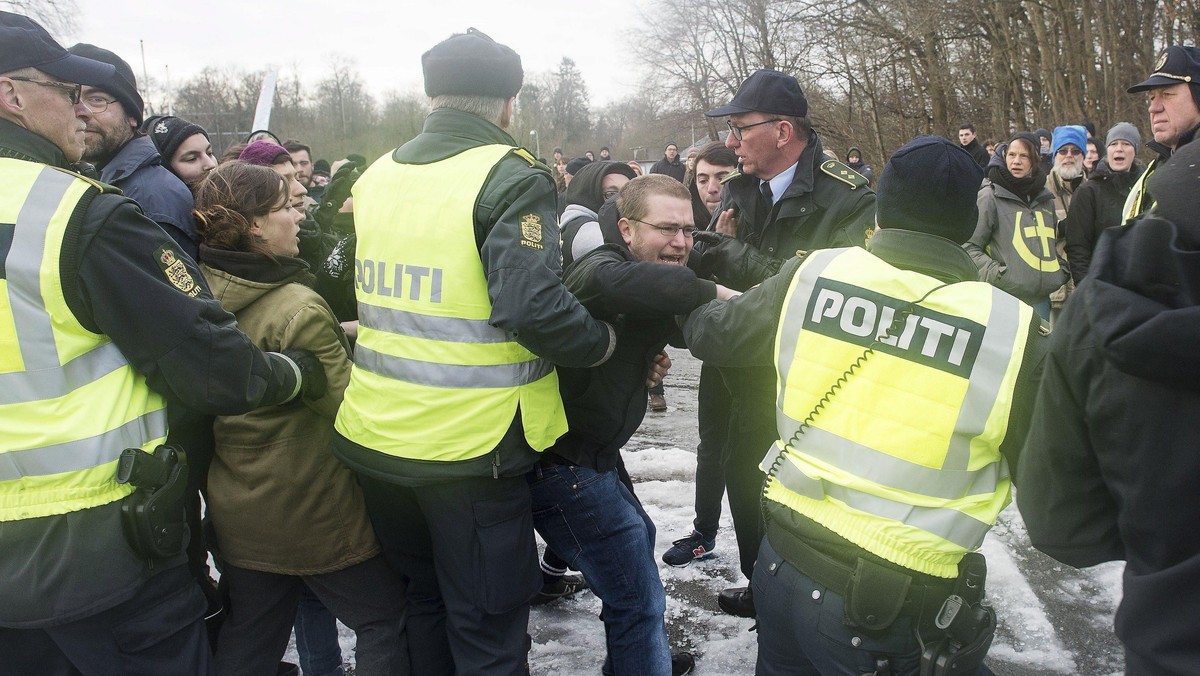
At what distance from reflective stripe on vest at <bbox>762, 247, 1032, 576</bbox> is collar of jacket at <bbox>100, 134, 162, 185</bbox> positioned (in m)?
2.41

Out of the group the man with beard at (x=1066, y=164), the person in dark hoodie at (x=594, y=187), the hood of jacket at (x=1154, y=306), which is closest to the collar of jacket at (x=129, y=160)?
the person in dark hoodie at (x=594, y=187)

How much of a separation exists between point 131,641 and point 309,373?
32.3 inches

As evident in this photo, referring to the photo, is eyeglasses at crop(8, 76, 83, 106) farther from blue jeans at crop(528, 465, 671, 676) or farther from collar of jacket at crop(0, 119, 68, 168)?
blue jeans at crop(528, 465, 671, 676)

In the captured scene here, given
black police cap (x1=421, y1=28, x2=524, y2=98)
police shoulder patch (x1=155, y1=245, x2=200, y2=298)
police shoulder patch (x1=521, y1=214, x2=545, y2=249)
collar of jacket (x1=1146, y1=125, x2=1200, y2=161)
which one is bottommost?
collar of jacket (x1=1146, y1=125, x2=1200, y2=161)

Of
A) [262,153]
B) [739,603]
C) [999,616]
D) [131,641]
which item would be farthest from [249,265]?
[999,616]

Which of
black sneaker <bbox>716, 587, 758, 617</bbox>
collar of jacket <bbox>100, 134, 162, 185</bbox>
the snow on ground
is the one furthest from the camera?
black sneaker <bbox>716, 587, 758, 617</bbox>

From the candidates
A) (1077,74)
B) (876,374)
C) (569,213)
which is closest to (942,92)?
(1077,74)

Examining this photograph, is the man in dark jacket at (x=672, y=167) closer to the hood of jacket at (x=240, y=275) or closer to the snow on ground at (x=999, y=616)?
the snow on ground at (x=999, y=616)

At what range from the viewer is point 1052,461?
145 centimetres

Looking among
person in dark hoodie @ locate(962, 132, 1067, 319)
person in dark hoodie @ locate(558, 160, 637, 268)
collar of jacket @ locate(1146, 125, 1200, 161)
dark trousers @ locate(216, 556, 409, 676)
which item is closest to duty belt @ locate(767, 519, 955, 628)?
dark trousers @ locate(216, 556, 409, 676)

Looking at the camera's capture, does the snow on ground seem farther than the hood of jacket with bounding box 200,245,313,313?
Yes

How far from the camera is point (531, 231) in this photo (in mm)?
2096

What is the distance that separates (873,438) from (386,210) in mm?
1411

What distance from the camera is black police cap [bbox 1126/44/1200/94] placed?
3.80m
